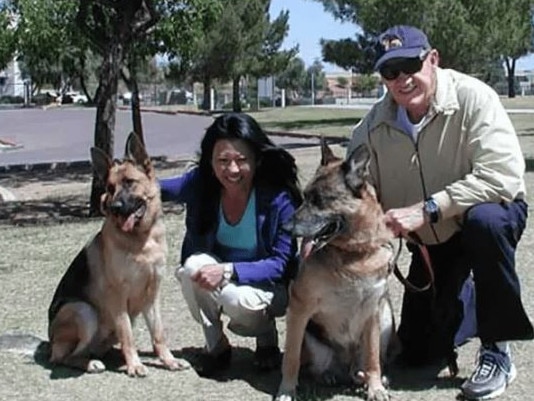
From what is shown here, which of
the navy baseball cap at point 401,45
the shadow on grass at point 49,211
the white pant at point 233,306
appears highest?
the navy baseball cap at point 401,45

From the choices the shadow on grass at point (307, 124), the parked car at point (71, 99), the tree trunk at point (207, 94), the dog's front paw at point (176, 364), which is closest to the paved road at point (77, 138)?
the shadow on grass at point (307, 124)

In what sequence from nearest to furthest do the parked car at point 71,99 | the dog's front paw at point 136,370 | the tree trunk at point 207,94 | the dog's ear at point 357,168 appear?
the dog's ear at point 357,168, the dog's front paw at point 136,370, the tree trunk at point 207,94, the parked car at point 71,99

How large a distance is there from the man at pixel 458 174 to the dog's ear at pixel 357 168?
11.0 inches

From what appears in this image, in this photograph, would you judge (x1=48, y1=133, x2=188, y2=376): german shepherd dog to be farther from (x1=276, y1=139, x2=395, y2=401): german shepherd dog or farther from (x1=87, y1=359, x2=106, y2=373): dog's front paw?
(x1=276, y1=139, x2=395, y2=401): german shepherd dog

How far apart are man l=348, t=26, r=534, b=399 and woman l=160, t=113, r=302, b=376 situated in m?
0.55

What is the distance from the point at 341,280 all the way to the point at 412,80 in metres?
1.05

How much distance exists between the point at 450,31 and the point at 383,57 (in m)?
25.7

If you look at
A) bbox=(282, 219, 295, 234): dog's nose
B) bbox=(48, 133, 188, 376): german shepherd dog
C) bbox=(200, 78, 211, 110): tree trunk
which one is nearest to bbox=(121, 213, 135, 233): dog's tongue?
bbox=(48, 133, 188, 376): german shepherd dog

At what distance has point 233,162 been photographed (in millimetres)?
4891

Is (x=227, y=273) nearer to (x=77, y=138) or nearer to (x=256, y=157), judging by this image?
(x=256, y=157)

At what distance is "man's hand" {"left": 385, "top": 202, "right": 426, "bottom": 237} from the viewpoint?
14.3ft

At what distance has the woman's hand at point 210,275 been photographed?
15.9ft

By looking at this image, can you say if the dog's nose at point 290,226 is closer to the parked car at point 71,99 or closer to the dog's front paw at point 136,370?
the dog's front paw at point 136,370

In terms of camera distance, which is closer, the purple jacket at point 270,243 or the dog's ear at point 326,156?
the dog's ear at point 326,156
